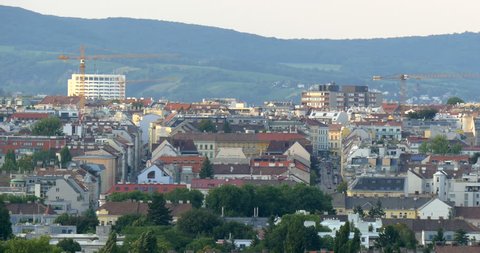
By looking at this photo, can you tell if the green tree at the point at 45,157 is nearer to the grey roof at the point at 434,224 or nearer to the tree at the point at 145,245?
the grey roof at the point at 434,224

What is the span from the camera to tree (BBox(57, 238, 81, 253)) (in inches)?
1918

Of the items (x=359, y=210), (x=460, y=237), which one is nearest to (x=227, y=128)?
(x=359, y=210)

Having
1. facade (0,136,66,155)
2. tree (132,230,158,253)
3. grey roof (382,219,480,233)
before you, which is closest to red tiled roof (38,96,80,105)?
facade (0,136,66,155)

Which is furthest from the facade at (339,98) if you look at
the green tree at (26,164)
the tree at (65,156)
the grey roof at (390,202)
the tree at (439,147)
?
the grey roof at (390,202)

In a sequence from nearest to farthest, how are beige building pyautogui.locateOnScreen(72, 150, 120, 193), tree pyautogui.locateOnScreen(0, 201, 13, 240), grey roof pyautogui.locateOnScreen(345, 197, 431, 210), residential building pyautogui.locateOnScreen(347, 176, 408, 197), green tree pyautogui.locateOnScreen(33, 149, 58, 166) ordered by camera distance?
tree pyautogui.locateOnScreen(0, 201, 13, 240) < grey roof pyautogui.locateOnScreen(345, 197, 431, 210) < residential building pyautogui.locateOnScreen(347, 176, 408, 197) < beige building pyautogui.locateOnScreen(72, 150, 120, 193) < green tree pyautogui.locateOnScreen(33, 149, 58, 166)

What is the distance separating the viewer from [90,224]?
59.4 metres

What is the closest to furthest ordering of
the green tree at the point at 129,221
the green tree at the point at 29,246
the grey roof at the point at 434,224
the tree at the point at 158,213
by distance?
the green tree at the point at 29,246
the green tree at the point at 129,221
the tree at the point at 158,213
the grey roof at the point at 434,224

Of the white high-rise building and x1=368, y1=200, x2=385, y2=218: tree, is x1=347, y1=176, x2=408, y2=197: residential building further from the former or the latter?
the white high-rise building

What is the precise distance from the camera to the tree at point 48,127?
95.8 metres

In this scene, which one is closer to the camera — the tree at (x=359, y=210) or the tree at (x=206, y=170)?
the tree at (x=359, y=210)

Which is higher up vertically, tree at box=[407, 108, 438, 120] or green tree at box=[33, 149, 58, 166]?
tree at box=[407, 108, 438, 120]

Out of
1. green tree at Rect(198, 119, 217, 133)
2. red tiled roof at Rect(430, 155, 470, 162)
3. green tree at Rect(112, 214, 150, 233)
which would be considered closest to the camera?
green tree at Rect(112, 214, 150, 233)

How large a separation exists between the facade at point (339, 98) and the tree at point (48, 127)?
53.6 m

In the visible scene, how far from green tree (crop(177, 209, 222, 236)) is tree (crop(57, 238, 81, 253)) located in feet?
22.1
